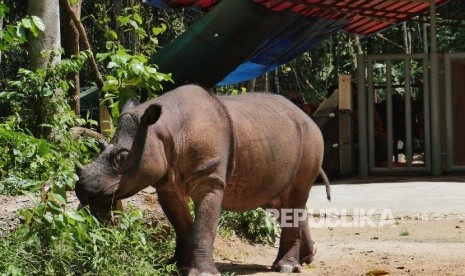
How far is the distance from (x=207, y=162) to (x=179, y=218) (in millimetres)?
556

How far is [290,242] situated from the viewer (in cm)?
768

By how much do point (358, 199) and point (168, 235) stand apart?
5026 millimetres

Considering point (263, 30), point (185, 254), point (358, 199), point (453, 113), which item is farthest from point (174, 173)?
point (453, 113)

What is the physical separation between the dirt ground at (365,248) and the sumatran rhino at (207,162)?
1.40ft

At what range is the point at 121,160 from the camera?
632cm

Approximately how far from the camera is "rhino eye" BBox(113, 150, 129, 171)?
629 cm

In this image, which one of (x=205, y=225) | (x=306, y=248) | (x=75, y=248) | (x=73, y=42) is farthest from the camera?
(x=73, y=42)

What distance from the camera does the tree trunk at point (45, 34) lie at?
8508 millimetres

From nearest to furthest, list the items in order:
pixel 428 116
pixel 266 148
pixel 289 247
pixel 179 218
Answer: pixel 179 218, pixel 266 148, pixel 289 247, pixel 428 116

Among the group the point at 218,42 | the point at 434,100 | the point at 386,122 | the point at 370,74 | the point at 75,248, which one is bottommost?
the point at 75,248

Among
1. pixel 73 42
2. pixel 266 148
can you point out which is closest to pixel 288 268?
pixel 266 148

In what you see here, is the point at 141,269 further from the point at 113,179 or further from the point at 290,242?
the point at 290,242

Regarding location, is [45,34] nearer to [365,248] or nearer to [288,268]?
[288,268]

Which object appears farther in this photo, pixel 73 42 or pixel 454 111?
pixel 454 111
